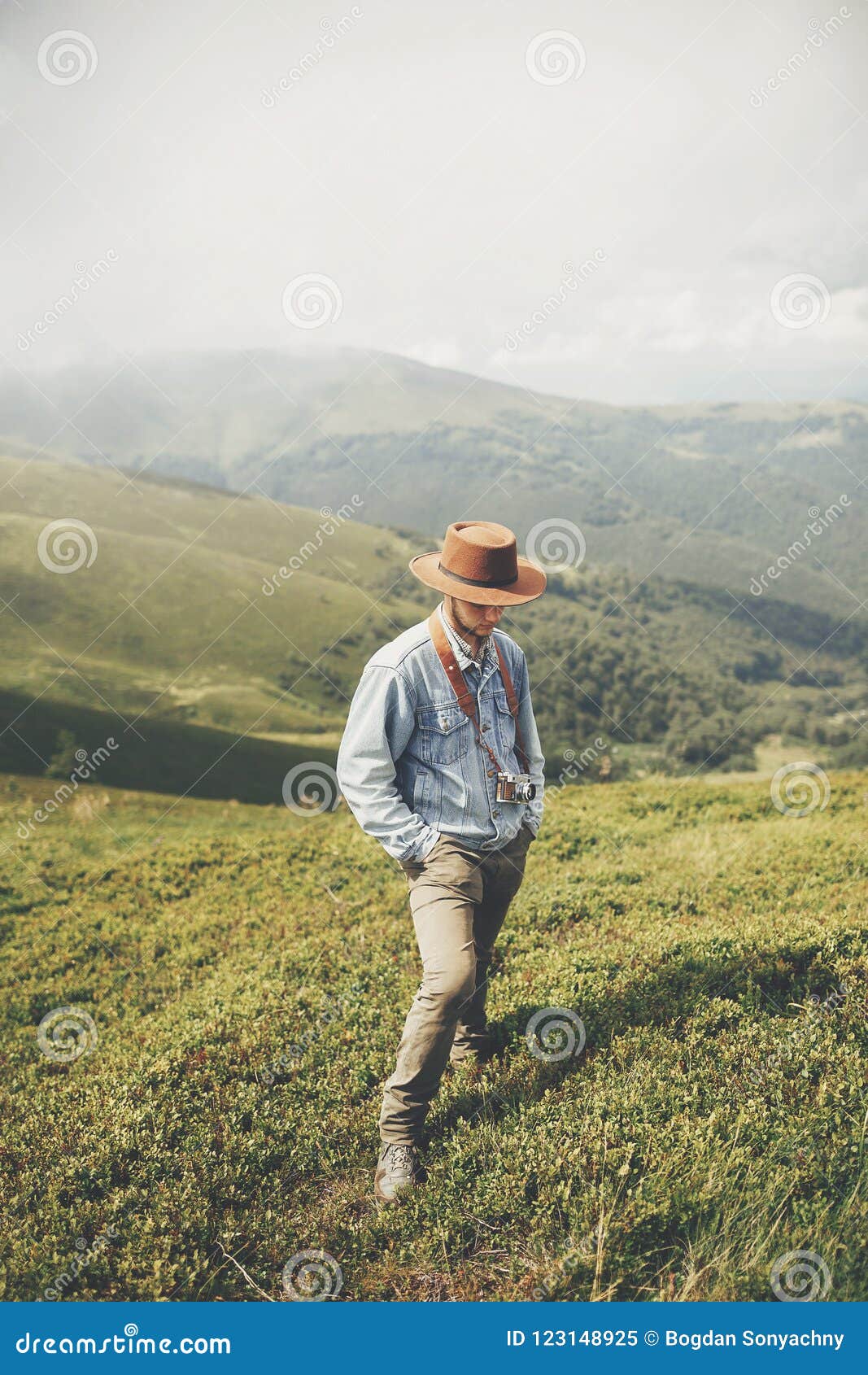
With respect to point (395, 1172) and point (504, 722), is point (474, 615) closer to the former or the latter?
point (504, 722)

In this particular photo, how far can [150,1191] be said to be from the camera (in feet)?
16.4

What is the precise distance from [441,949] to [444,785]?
1.05 m

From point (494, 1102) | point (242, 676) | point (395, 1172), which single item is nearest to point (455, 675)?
point (494, 1102)

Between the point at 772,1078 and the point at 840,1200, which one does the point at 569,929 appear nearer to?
the point at 772,1078

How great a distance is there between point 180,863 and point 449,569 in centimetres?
914

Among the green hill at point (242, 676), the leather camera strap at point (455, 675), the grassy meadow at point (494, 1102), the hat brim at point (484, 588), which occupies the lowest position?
the green hill at point (242, 676)

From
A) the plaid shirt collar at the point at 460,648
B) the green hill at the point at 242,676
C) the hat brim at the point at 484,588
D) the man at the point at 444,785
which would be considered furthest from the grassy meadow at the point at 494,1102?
the green hill at the point at 242,676

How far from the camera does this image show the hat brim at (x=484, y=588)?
5020mm

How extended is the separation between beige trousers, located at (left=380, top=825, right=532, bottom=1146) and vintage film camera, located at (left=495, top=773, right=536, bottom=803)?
1.14ft

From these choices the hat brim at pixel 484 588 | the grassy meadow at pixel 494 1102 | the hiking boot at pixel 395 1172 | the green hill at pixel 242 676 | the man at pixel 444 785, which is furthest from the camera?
the green hill at pixel 242 676

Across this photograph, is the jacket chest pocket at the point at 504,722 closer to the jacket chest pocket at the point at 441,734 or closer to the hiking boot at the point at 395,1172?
the jacket chest pocket at the point at 441,734

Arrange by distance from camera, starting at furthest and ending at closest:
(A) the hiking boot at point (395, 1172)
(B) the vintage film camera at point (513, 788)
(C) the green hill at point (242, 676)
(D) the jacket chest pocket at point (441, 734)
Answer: (C) the green hill at point (242, 676) < (B) the vintage film camera at point (513, 788) < (D) the jacket chest pocket at point (441, 734) < (A) the hiking boot at point (395, 1172)

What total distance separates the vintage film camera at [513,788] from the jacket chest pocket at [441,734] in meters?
0.34

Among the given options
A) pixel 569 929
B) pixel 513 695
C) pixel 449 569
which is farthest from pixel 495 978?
pixel 449 569
